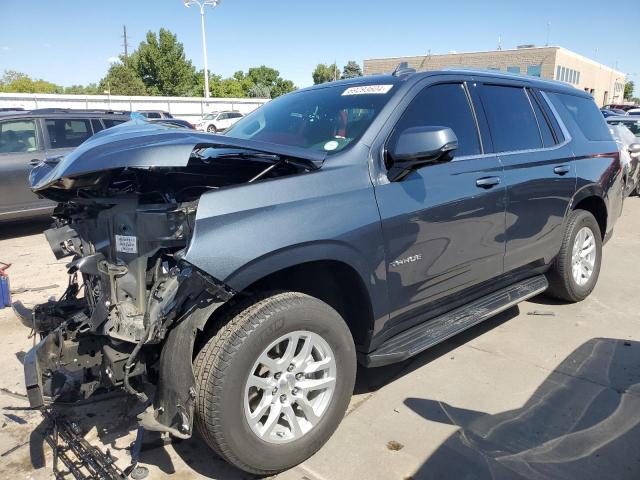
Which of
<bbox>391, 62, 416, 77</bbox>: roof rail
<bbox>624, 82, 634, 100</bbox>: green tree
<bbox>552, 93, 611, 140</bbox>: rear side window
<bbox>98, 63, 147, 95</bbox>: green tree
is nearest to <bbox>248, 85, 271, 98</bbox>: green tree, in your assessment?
<bbox>98, 63, 147, 95</bbox>: green tree

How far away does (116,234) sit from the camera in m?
2.52

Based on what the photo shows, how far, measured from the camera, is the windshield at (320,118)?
311 cm

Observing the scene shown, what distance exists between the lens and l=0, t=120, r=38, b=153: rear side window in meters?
7.59

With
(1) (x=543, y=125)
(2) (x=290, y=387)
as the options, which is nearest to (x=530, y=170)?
(1) (x=543, y=125)

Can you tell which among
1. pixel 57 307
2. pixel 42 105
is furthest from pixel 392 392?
pixel 42 105

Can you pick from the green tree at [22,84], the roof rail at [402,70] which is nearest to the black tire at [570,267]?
the roof rail at [402,70]

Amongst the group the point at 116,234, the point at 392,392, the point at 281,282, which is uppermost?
the point at 116,234

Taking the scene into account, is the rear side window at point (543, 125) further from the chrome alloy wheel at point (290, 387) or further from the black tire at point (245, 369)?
the chrome alloy wheel at point (290, 387)

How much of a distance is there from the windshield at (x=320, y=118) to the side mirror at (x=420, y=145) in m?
0.28

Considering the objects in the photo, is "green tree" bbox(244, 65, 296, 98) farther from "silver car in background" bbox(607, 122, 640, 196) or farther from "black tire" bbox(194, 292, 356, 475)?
"black tire" bbox(194, 292, 356, 475)

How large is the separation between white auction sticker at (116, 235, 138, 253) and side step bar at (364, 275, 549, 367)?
143cm

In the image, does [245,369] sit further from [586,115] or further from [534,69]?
[534,69]

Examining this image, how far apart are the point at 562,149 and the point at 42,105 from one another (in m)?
30.8

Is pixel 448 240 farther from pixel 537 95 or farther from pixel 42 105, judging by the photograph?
pixel 42 105
